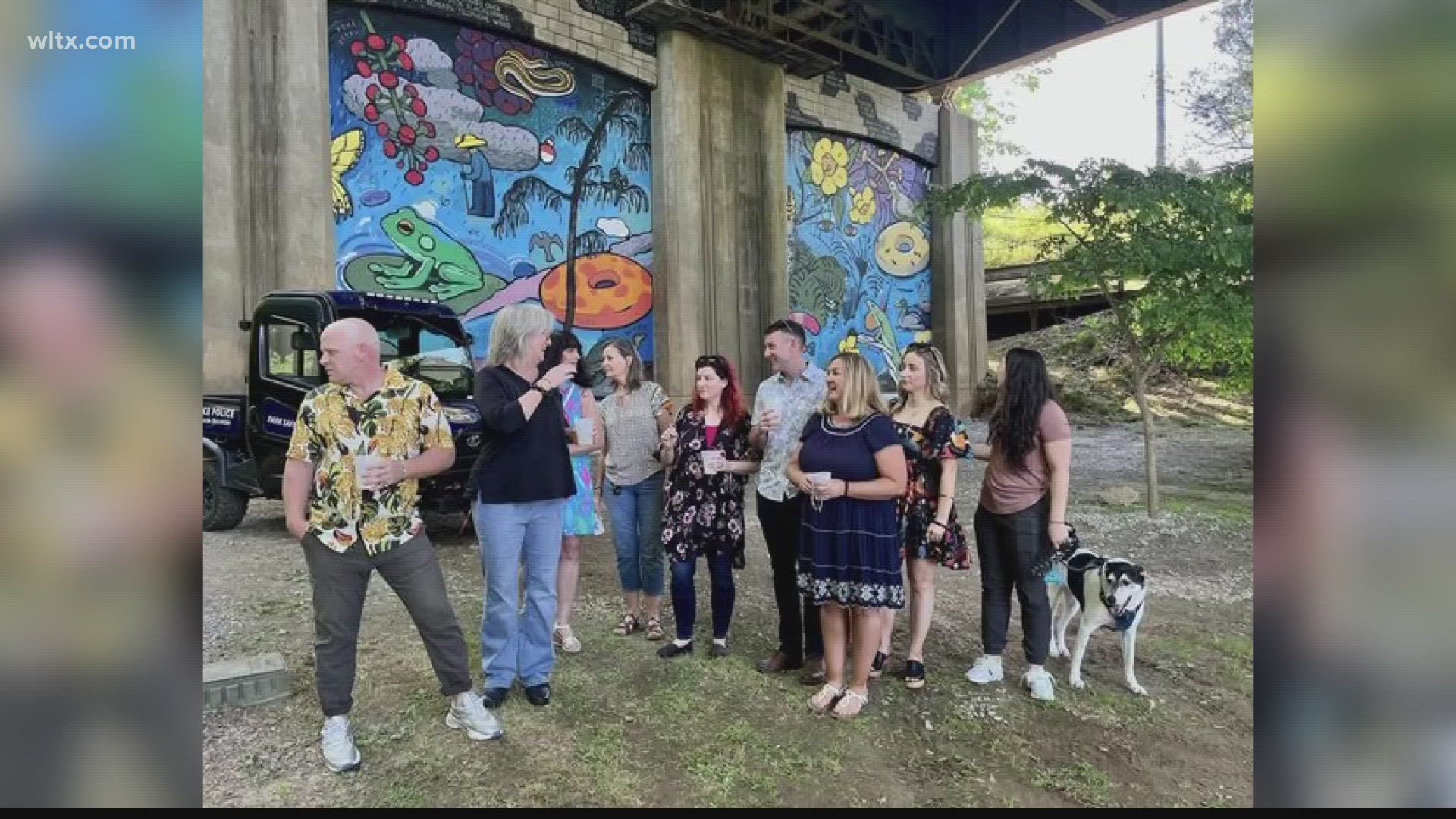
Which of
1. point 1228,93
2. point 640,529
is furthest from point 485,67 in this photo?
point 1228,93

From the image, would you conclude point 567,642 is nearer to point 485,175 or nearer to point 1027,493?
point 1027,493

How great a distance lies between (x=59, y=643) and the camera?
134 cm

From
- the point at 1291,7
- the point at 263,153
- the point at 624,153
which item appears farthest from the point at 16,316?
the point at 624,153

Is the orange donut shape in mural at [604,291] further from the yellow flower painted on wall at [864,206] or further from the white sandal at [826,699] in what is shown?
the white sandal at [826,699]

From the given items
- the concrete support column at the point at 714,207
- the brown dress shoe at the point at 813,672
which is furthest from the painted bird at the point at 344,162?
the brown dress shoe at the point at 813,672

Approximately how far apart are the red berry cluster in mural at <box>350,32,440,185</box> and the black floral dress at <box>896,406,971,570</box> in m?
8.89

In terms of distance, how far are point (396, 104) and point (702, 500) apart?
8.71m

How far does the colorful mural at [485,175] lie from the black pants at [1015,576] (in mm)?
8702

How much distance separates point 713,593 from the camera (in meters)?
4.44

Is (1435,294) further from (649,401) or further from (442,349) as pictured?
(442,349)

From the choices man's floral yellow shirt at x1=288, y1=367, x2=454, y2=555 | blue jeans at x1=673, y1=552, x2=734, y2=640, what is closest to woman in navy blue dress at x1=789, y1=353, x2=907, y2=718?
blue jeans at x1=673, y1=552, x2=734, y2=640

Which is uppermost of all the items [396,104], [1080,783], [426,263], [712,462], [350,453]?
[396,104]

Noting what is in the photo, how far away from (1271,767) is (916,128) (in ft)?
58.9

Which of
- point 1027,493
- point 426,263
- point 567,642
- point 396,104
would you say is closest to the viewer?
point 1027,493
